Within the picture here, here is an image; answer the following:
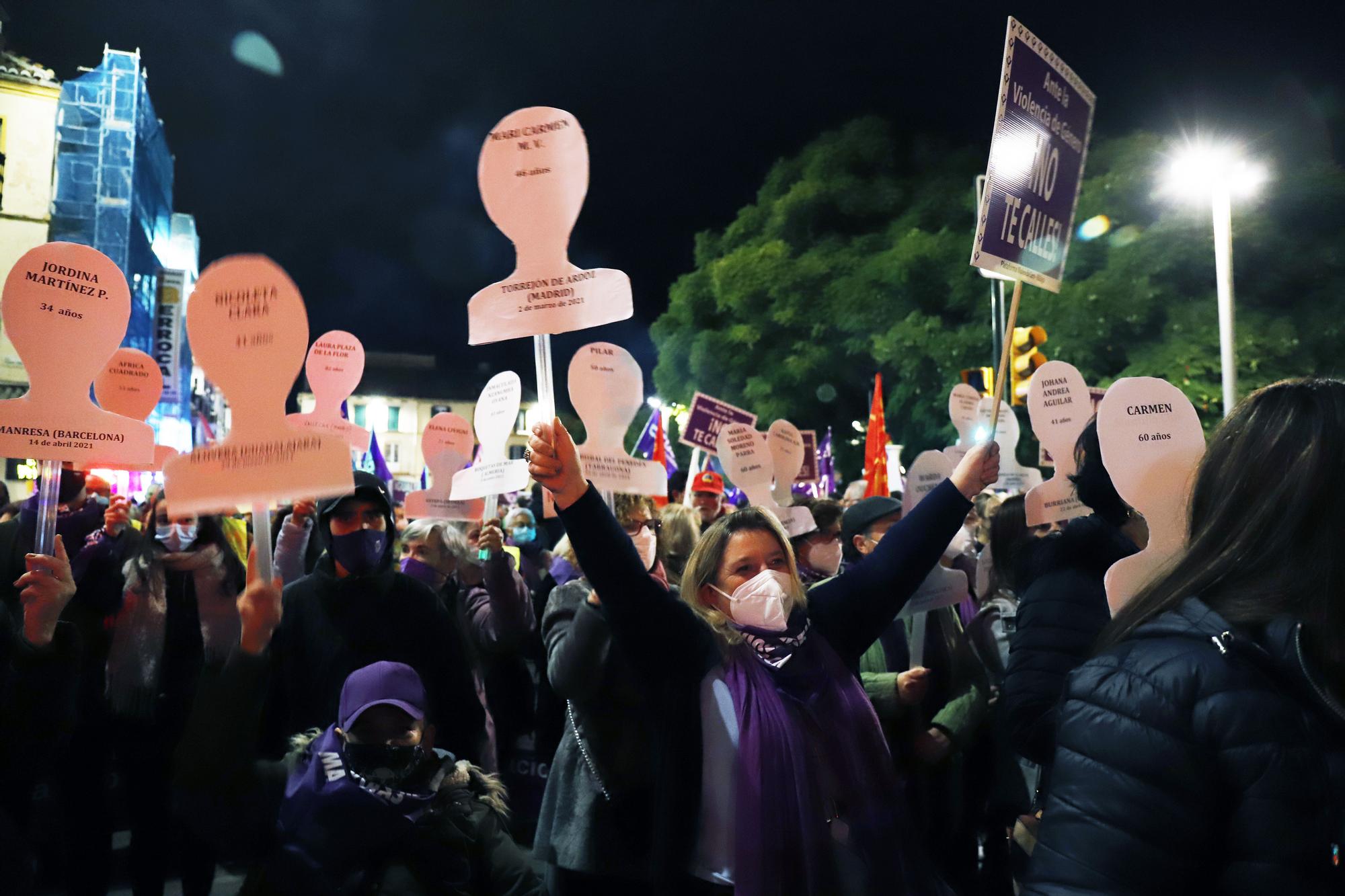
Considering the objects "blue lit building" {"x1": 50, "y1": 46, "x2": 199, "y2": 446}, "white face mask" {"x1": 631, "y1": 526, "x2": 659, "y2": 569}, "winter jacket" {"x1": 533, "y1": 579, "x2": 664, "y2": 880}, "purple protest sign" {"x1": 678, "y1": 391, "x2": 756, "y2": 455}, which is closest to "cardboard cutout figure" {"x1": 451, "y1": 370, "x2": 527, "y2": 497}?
"white face mask" {"x1": 631, "y1": 526, "x2": 659, "y2": 569}

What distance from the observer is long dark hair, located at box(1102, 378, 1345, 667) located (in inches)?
59.3

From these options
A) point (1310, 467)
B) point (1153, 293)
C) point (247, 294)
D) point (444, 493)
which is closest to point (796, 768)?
point (1310, 467)

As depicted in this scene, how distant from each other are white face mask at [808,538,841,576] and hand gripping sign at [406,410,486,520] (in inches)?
63.1

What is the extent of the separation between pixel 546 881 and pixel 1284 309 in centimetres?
2027

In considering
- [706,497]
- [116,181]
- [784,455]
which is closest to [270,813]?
[784,455]

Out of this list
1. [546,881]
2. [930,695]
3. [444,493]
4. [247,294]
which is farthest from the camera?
[444,493]

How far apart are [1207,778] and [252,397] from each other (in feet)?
7.09

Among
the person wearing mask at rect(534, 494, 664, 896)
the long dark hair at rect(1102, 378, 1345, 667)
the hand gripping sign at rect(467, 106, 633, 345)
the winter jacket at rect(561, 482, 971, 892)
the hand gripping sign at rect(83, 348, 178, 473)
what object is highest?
the hand gripping sign at rect(467, 106, 633, 345)

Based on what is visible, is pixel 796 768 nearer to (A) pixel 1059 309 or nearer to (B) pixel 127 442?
(B) pixel 127 442

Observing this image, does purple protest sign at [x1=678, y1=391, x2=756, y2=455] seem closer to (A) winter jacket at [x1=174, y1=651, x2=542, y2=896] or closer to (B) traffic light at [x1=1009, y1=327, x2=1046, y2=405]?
(B) traffic light at [x1=1009, y1=327, x2=1046, y2=405]

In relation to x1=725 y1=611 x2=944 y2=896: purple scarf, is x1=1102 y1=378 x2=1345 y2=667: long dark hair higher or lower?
higher

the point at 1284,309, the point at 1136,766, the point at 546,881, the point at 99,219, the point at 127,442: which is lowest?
the point at 546,881

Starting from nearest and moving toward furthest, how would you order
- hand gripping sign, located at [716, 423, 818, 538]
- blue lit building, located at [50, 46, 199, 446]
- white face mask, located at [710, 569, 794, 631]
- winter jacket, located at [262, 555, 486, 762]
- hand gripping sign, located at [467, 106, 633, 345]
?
white face mask, located at [710, 569, 794, 631], hand gripping sign, located at [467, 106, 633, 345], winter jacket, located at [262, 555, 486, 762], hand gripping sign, located at [716, 423, 818, 538], blue lit building, located at [50, 46, 199, 446]

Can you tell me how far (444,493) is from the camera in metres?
5.38
